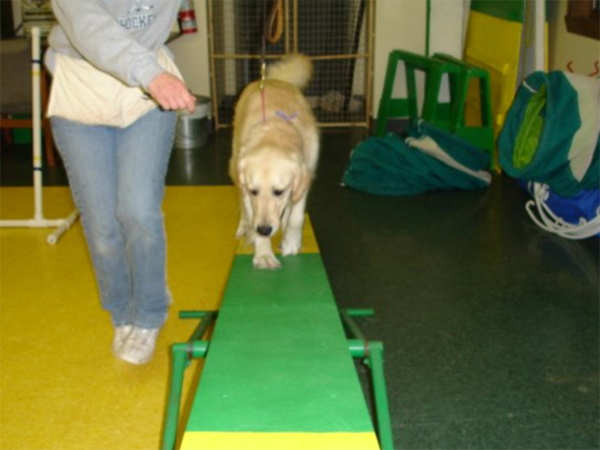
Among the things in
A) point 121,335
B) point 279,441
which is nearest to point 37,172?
point 121,335

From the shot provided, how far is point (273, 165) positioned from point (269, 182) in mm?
61

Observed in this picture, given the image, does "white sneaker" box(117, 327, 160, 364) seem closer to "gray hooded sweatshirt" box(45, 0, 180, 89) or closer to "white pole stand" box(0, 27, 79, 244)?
"gray hooded sweatshirt" box(45, 0, 180, 89)

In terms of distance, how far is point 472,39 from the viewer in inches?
215

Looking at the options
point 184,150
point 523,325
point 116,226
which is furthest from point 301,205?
point 184,150

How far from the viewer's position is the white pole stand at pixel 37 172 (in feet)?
10.6

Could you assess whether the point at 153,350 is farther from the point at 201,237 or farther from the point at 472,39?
the point at 472,39

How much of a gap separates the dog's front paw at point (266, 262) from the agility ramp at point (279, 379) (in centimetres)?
22

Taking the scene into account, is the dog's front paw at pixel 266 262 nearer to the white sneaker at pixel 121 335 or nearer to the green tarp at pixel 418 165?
the white sneaker at pixel 121 335

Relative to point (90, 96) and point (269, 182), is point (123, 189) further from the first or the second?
point (269, 182)

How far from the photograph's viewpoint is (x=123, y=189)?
6.06 ft

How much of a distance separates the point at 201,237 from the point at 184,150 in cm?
218

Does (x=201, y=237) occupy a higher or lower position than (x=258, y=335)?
lower

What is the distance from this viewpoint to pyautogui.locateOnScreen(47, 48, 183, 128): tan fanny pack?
1.76 metres

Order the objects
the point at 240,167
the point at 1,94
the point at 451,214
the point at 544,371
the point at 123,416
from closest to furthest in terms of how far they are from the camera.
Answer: the point at 123,416, the point at 544,371, the point at 240,167, the point at 451,214, the point at 1,94
